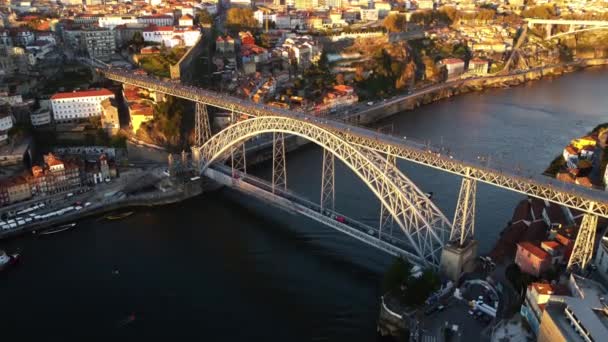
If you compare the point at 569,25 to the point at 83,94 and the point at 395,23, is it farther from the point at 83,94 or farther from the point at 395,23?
the point at 83,94

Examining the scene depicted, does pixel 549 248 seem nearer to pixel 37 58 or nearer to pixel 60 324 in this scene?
pixel 60 324

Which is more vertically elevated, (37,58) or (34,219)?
(37,58)

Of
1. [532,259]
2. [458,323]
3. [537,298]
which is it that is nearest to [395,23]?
[532,259]

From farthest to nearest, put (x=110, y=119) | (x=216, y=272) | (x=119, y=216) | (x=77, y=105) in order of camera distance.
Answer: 1. (x=77, y=105)
2. (x=110, y=119)
3. (x=119, y=216)
4. (x=216, y=272)

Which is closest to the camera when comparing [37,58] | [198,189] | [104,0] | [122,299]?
[122,299]

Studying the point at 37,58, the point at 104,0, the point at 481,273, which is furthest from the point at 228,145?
the point at 104,0

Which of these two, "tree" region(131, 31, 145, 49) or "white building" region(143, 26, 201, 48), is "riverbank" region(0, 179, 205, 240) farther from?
"tree" region(131, 31, 145, 49)

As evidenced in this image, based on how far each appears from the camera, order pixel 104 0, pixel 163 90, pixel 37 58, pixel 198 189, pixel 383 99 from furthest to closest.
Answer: pixel 104 0 → pixel 383 99 → pixel 37 58 → pixel 163 90 → pixel 198 189
